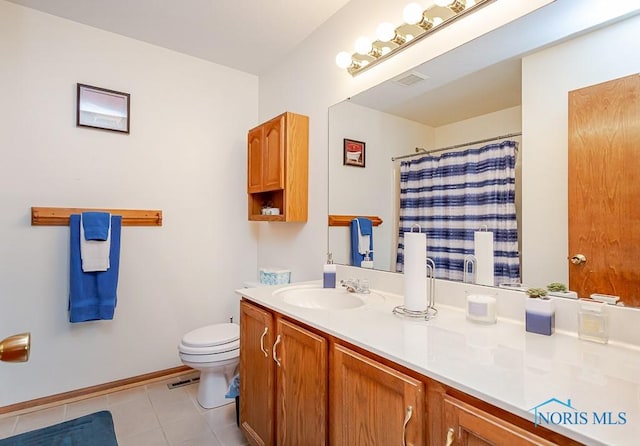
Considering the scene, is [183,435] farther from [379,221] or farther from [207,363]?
[379,221]

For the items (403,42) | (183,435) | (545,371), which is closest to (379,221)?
(403,42)

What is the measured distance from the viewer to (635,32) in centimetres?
96

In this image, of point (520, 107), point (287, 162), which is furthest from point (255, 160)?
point (520, 107)

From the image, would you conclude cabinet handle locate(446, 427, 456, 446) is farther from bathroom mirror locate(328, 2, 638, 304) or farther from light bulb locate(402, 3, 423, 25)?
light bulb locate(402, 3, 423, 25)

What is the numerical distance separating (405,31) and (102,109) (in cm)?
208

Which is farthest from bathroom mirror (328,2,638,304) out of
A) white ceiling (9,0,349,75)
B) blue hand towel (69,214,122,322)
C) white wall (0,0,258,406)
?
blue hand towel (69,214,122,322)

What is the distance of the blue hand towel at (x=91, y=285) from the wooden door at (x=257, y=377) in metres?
1.10

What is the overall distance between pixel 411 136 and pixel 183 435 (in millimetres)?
2045

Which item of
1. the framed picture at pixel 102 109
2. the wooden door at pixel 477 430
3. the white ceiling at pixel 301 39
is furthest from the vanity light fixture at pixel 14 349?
the framed picture at pixel 102 109

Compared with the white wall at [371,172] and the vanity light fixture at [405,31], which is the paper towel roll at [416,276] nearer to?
the white wall at [371,172]

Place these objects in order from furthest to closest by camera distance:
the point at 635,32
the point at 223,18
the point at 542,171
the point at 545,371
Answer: the point at 223,18
the point at 542,171
the point at 635,32
the point at 545,371

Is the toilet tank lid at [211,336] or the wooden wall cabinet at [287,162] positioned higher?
the wooden wall cabinet at [287,162]

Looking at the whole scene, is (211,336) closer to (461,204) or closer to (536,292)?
(461,204)

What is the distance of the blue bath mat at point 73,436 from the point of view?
1139 mm
